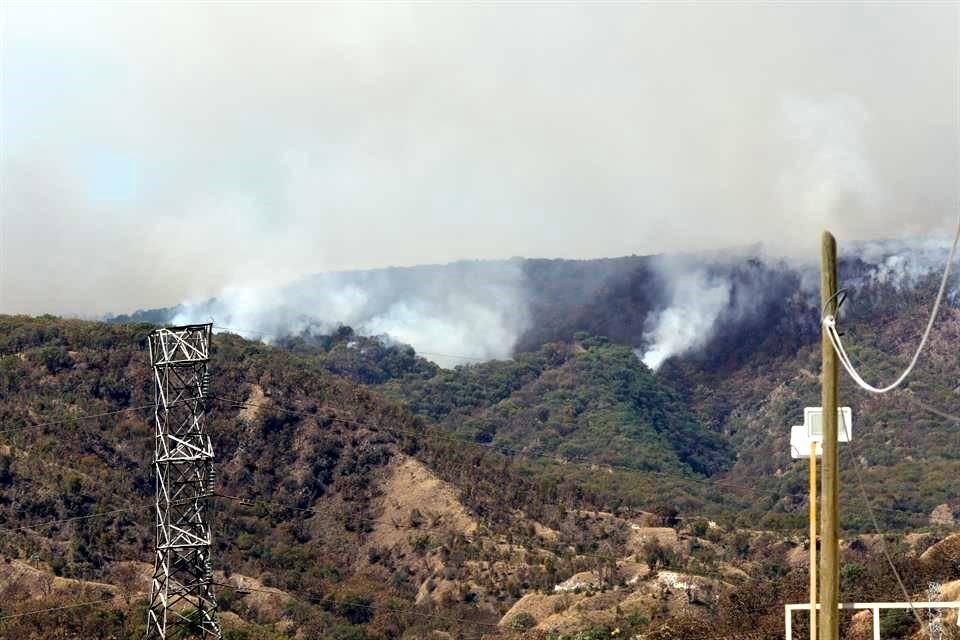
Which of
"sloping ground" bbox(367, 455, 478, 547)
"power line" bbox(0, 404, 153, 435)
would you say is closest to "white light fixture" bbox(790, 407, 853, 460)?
"sloping ground" bbox(367, 455, 478, 547)

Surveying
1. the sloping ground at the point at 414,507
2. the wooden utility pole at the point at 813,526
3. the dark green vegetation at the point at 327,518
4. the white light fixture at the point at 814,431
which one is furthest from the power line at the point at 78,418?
the white light fixture at the point at 814,431

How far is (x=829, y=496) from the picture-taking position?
27.0 metres

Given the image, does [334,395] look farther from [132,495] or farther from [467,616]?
[467,616]

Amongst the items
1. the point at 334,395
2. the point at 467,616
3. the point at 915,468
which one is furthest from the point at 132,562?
the point at 915,468

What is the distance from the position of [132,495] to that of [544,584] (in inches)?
1512

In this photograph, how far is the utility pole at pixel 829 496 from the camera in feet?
87.8

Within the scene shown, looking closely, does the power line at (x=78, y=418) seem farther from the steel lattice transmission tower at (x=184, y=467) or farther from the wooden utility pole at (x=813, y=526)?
the wooden utility pole at (x=813, y=526)

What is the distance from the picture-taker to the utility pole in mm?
26766

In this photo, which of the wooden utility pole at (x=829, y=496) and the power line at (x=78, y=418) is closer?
the wooden utility pole at (x=829, y=496)

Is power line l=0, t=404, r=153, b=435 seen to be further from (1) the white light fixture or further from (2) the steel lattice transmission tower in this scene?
(1) the white light fixture

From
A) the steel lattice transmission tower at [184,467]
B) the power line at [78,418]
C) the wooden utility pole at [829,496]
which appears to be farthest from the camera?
the power line at [78,418]

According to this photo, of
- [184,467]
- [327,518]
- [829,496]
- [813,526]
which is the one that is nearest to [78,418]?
[327,518]

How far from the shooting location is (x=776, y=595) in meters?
103

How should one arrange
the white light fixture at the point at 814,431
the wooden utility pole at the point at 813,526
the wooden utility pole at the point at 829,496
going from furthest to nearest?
the wooden utility pole at the point at 813,526, the white light fixture at the point at 814,431, the wooden utility pole at the point at 829,496
